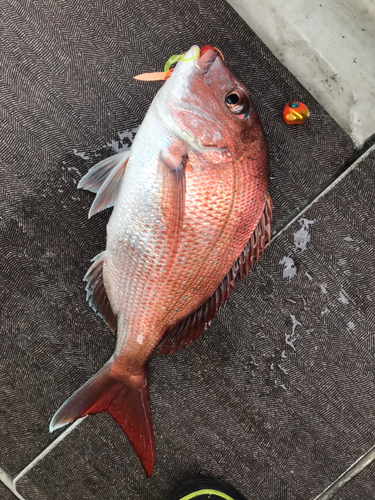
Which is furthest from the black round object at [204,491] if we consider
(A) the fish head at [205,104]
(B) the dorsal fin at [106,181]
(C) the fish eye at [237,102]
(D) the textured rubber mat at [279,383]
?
(C) the fish eye at [237,102]

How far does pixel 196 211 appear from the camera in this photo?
3.52 ft

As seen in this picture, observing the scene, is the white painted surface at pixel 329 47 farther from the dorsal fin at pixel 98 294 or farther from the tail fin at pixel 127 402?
the tail fin at pixel 127 402

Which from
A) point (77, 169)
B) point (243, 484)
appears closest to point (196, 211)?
point (77, 169)

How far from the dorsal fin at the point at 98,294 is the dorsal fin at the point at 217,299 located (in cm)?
21

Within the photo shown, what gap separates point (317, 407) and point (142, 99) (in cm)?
140

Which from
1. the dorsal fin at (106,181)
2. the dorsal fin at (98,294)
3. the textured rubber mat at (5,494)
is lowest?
the textured rubber mat at (5,494)

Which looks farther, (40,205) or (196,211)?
(40,205)

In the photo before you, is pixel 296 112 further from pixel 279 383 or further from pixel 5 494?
pixel 5 494

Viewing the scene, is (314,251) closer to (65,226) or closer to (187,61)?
(187,61)

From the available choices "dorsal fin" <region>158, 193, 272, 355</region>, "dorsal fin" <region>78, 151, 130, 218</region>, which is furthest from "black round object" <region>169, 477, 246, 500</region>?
"dorsal fin" <region>78, 151, 130, 218</region>

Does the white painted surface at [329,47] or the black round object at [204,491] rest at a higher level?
the white painted surface at [329,47]

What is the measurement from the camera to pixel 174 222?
108 centimetres

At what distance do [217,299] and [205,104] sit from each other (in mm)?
609

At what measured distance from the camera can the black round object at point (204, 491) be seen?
1460 mm
